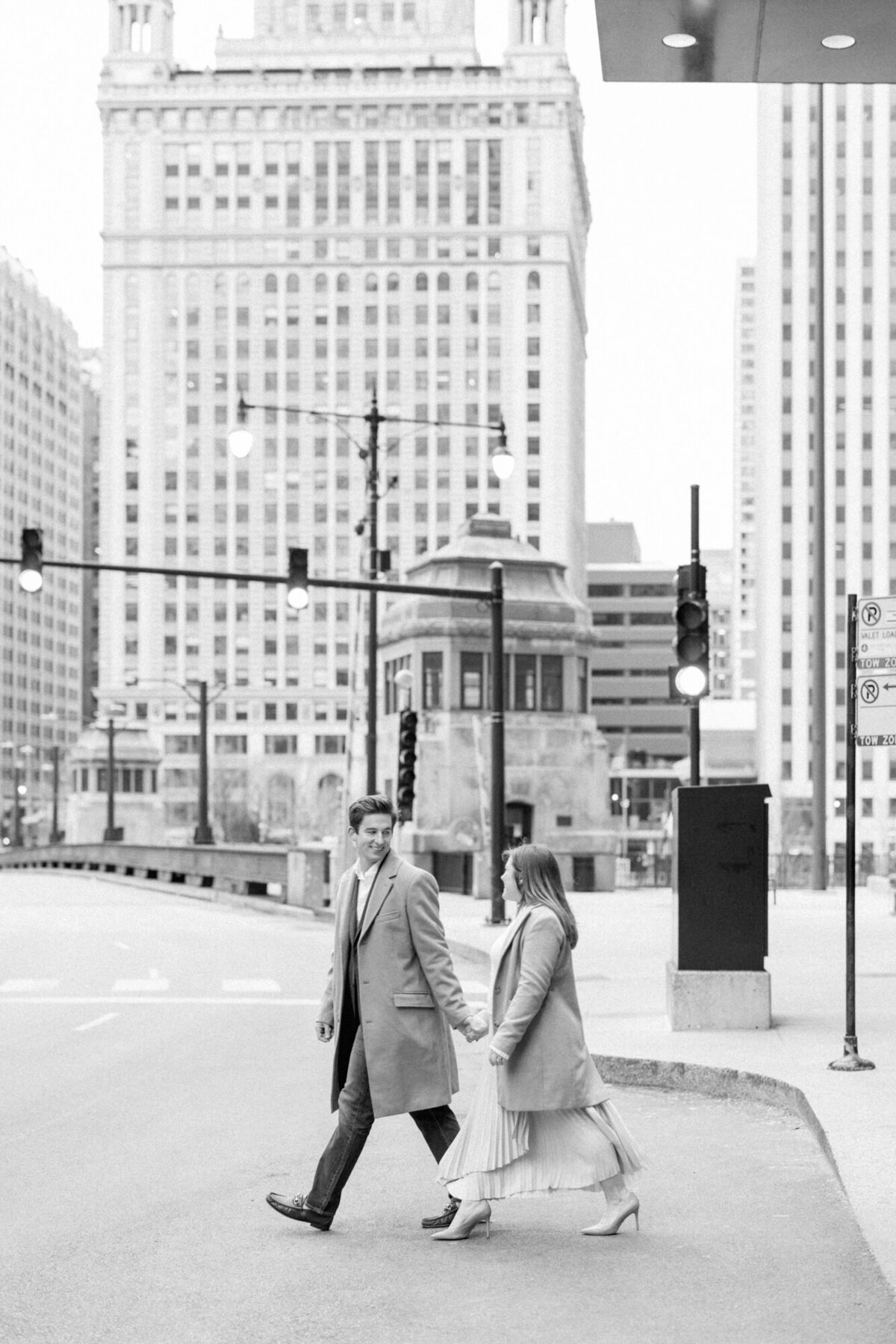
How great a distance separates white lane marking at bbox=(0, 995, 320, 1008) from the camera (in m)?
19.5

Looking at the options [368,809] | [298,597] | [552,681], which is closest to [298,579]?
[298,597]

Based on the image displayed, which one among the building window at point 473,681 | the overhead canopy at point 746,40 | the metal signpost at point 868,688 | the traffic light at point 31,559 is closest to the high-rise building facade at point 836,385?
the building window at point 473,681

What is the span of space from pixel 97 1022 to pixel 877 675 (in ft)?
29.1

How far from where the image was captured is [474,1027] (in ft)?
25.7

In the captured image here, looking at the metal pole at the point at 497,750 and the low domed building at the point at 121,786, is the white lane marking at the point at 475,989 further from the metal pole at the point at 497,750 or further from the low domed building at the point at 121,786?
the low domed building at the point at 121,786

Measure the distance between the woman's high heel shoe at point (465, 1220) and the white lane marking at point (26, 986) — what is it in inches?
532

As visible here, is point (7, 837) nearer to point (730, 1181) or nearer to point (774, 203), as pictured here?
point (774, 203)

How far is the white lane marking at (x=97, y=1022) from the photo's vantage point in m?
16.9

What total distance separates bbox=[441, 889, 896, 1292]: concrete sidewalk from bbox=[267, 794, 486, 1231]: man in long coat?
6.32 ft

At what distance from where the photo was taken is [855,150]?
142625 millimetres

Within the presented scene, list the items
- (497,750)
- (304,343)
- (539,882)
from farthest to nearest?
(304,343) → (497,750) → (539,882)

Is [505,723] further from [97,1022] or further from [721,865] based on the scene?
[721,865]

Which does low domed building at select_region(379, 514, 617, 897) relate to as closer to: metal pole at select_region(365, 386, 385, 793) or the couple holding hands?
metal pole at select_region(365, 386, 385, 793)

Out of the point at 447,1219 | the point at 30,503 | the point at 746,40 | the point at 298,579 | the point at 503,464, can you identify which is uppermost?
the point at 30,503
